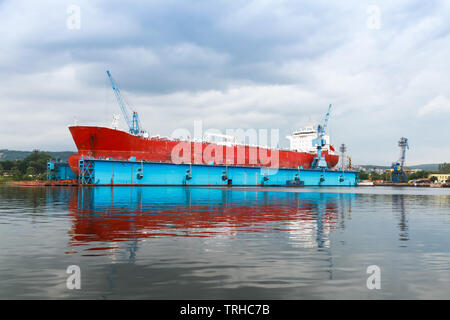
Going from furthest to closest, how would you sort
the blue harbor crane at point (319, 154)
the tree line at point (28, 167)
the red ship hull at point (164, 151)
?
the tree line at point (28, 167) → the blue harbor crane at point (319, 154) → the red ship hull at point (164, 151)

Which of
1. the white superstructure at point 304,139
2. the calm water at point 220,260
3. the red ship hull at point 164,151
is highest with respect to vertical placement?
the white superstructure at point 304,139

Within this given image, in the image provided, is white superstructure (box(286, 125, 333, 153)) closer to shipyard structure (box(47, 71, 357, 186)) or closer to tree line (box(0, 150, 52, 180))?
A: shipyard structure (box(47, 71, 357, 186))

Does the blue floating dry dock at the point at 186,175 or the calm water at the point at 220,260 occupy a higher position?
Result: the blue floating dry dock at the point at 186,175

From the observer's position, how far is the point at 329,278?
7340mm

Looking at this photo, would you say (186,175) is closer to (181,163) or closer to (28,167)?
(181,163)

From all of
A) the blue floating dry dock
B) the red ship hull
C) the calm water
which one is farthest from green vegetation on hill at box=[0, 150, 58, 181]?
the calm water

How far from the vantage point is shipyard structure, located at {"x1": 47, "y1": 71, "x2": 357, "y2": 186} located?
58.2 metres

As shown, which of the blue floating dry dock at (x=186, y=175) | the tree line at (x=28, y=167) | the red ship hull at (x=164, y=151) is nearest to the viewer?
the blue floating dry dock at (x=186, y=175)

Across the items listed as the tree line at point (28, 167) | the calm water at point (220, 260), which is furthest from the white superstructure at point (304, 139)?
the calm water at point (220, 260)

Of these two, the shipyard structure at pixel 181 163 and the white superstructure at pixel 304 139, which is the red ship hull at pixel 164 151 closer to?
the shipyard structure at pixel 181 163

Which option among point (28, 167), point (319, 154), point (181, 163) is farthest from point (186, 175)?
point (28, 167)

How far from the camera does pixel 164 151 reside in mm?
68062

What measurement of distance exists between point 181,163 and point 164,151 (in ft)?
13.3

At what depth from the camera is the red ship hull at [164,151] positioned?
5841 cm
